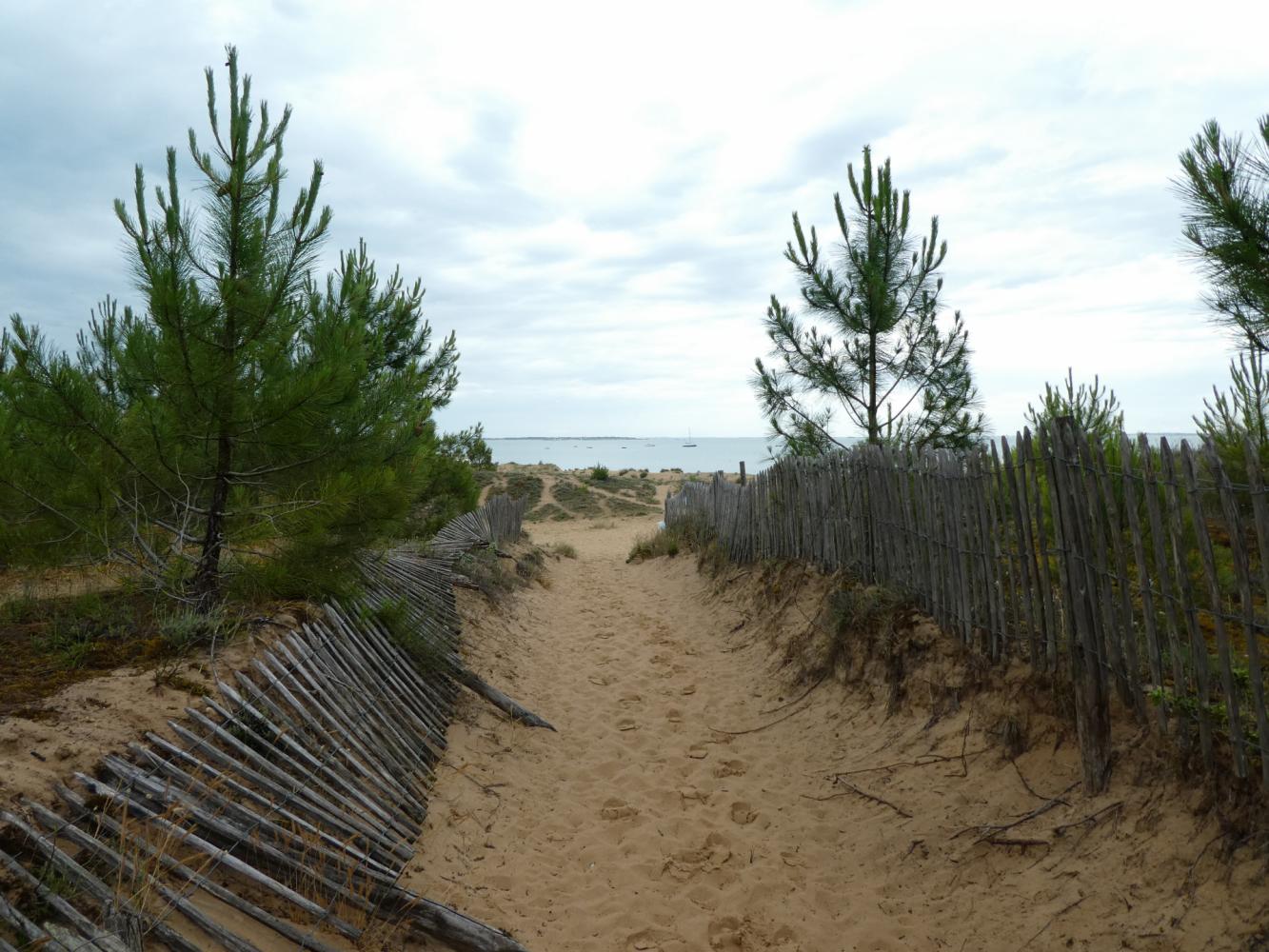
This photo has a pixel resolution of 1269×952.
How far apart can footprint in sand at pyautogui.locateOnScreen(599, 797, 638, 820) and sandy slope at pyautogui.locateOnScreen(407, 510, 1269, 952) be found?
10 mm

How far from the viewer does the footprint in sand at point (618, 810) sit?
4.25 meters

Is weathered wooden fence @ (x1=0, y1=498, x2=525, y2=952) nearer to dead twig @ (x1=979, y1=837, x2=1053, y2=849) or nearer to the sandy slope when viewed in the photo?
the sandy slope

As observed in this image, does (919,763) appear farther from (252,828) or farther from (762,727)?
(252,828)

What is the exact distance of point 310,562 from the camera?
4.87 m

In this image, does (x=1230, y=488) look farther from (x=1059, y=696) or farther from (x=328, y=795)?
(x=328, y=795)

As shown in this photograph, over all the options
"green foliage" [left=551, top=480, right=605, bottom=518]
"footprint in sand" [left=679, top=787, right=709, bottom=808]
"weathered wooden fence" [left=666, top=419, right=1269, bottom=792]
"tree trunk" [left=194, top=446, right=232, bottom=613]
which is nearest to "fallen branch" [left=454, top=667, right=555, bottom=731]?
"footprint in sand" [left=679, top=787, right=709, bottom=808]

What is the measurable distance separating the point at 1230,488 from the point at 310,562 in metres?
4.75

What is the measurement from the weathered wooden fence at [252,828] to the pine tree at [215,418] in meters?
0.73

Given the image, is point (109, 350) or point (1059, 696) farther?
point (109, 350)

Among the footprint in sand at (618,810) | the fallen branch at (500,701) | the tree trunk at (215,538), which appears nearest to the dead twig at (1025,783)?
the footprint in sand at (618,810)

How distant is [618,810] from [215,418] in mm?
3226

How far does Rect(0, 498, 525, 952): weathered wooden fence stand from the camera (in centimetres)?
216

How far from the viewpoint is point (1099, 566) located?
3.38 metres

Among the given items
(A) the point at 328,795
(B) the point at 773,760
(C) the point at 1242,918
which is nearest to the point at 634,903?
(A) the point at 328,795
